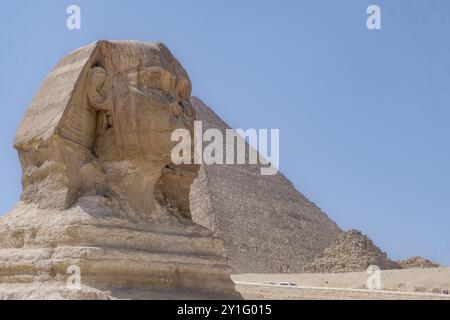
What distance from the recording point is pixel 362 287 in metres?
34.1

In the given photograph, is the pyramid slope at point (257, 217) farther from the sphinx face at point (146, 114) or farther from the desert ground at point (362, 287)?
the sphinx face at point (146, 114)

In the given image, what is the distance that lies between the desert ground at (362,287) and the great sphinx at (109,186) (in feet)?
32.7

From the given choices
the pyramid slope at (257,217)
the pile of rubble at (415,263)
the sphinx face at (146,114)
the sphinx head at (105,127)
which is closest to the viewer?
the sphinx head at (105,127)

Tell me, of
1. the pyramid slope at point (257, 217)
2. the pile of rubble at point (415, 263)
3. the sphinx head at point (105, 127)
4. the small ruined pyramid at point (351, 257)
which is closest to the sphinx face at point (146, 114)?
the sphinx head at point (105, 127)

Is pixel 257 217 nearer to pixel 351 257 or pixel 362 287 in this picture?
pixel 351 257

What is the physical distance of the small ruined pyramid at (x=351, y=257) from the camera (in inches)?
2542

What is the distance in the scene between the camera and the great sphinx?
690 centimetres

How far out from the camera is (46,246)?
6996 millimetres

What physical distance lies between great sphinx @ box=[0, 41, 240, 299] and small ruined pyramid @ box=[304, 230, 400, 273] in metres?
56.6

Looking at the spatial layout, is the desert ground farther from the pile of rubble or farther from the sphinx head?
the pile of rubble
